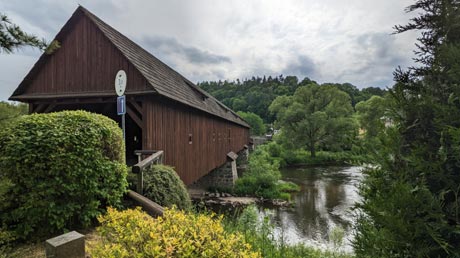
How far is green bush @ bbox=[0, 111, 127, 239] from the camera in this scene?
275cm

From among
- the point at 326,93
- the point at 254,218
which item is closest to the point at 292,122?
the point at 326,93

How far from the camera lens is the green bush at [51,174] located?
2.75 metres

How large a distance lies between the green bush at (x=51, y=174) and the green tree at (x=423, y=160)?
297 cm

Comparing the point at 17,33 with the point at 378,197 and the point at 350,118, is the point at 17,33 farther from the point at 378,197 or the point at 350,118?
the point at 350,118

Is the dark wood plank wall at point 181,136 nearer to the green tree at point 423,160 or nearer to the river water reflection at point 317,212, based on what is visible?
the river water reflection at point 317,212

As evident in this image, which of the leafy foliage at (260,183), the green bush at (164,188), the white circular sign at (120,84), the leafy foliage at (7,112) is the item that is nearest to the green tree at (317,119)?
the leafy foliage at (260,183)

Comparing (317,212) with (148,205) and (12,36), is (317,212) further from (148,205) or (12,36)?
(12,36)

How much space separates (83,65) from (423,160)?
841 cm

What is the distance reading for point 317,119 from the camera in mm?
25781

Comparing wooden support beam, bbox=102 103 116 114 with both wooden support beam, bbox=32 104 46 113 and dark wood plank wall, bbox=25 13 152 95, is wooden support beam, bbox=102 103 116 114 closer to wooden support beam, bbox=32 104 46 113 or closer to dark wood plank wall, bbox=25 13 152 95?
dark wood plank wall, bbox=25 13 152 95

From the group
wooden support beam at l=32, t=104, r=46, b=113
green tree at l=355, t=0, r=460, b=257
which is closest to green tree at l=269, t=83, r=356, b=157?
wooden support beam at l=32, t=104, r=46, b=113

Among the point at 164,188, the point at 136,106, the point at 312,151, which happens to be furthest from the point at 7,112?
the point at 312,151

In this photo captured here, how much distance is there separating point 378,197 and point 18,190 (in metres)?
3.51

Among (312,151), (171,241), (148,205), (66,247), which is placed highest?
(171,241)
